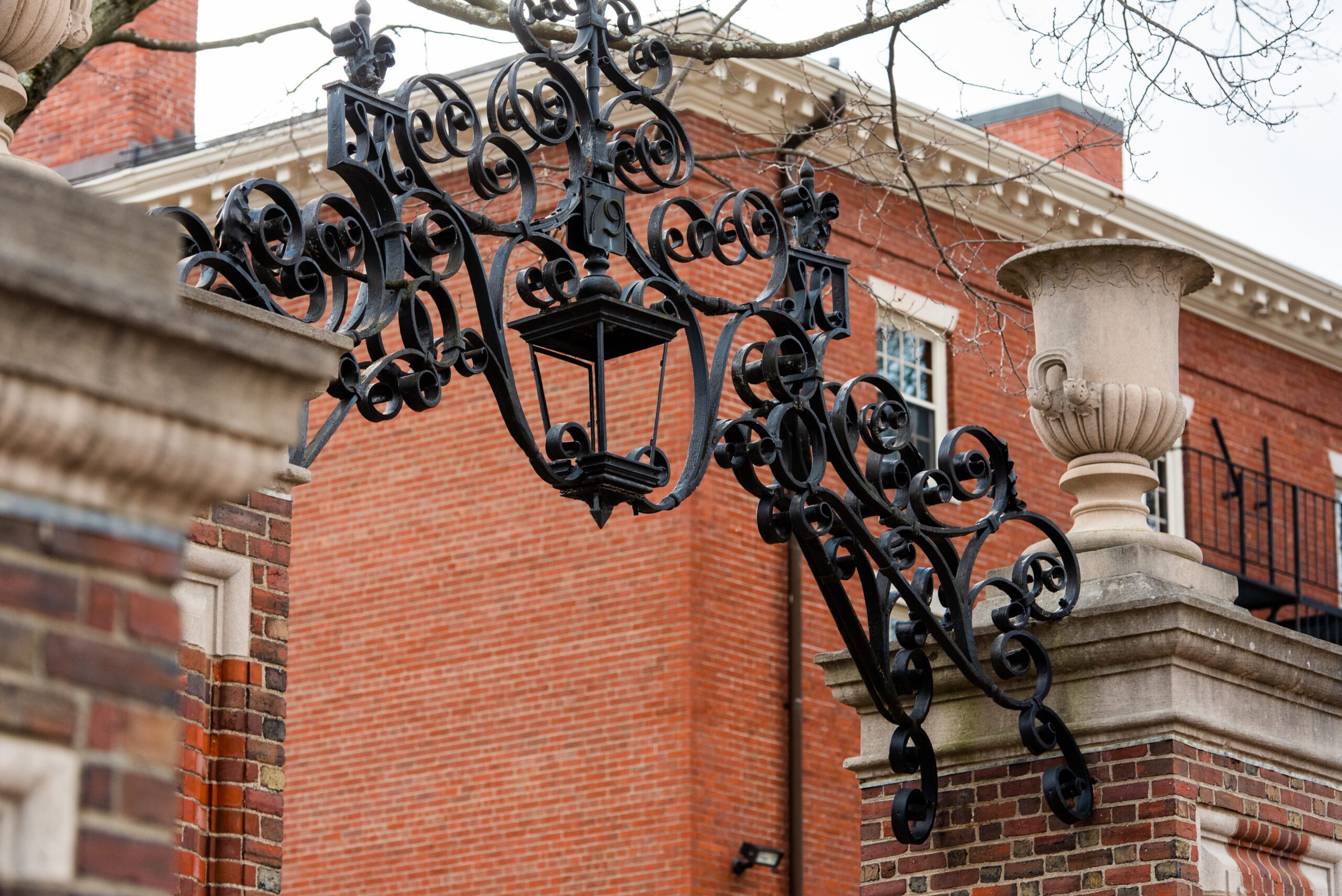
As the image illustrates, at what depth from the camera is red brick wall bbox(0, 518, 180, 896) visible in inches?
103

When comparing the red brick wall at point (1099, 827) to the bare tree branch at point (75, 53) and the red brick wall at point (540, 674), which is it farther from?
the red brick wall at point (540, 674)

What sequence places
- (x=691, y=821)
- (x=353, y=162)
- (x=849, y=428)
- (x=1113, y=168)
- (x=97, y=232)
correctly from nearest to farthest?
(x=97, y=232)
(x=353, y=162)
(x=849, y=428)
(x=691, y=821)
(x=1113, y=168)

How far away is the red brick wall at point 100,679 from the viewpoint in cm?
263

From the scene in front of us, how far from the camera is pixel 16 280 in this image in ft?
8.38

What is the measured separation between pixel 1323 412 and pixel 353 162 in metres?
19.5

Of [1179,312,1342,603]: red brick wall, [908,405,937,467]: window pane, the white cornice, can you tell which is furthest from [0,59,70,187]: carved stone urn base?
[1179,312,1342,603]: red brick wall

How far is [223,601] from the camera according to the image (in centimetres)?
731

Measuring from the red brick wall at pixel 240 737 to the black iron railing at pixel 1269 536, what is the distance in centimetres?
1408

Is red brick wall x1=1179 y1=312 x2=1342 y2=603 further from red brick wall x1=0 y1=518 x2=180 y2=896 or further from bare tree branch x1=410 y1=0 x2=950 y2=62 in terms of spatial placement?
red brick wall x1=0 y1=518 x2=180 y2=896

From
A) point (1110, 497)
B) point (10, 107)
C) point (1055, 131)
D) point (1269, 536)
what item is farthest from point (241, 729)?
point (1055, 131)

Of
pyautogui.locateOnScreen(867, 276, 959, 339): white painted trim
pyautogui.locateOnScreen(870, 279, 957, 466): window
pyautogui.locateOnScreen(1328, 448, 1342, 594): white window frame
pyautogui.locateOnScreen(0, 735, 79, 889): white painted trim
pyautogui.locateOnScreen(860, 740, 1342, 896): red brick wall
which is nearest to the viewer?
pyautogui.locateOnScreen(0, 735, 79, 889): white painted trim

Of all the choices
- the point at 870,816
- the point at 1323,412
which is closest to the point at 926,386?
the point at 1323,412

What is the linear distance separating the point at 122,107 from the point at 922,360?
8263 millimetres

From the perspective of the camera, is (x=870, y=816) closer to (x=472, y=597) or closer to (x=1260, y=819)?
(x=1260, y=819)
